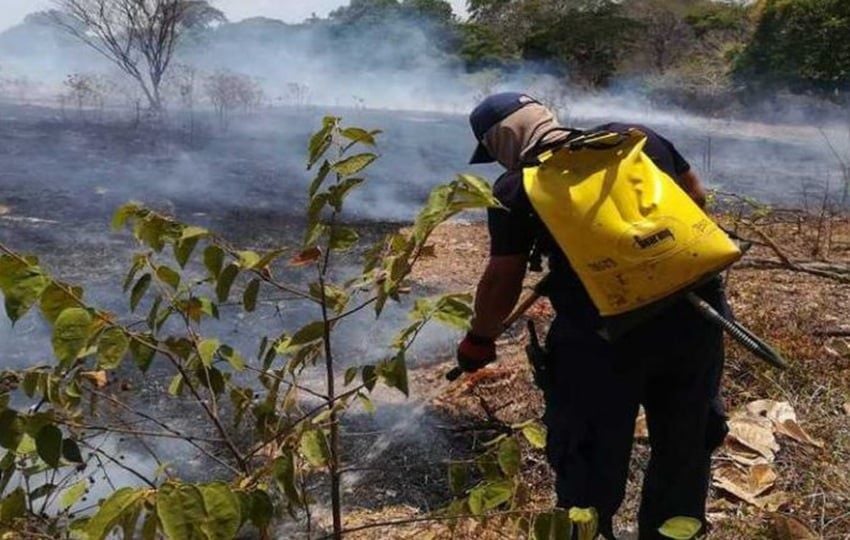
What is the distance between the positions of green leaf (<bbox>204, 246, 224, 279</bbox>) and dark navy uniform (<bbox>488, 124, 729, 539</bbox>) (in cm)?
80

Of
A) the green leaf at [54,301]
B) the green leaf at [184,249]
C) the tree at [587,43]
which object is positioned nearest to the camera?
the green leaf at [54,301]

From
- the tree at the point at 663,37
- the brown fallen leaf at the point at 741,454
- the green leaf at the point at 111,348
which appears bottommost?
the brown fallen leaf at the point at 741,454

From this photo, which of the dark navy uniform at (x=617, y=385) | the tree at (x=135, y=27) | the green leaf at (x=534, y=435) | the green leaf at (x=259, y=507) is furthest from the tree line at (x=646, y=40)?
the green leaf at (x=259, y=507)

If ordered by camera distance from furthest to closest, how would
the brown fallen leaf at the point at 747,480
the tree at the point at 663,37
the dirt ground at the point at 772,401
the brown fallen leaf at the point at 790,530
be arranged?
the tree at the point at 663,37, the brown fallen leaf at the point at 747,480, the dirt ground at the point at 772,401, the brown fallen leaf at the point at 790,530

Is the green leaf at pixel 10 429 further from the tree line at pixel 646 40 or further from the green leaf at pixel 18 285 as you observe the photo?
the tree line at pixel 646 40

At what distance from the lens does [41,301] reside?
0.89 m

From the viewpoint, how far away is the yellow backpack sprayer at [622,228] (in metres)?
1.53

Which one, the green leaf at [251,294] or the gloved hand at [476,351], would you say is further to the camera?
the gloved hand at [476,351]

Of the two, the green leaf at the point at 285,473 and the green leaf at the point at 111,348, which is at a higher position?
the green leaf at the point at 111,348

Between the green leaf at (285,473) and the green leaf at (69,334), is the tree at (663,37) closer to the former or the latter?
the green leaf at (285,473)

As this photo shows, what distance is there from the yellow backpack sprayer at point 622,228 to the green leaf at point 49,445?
991 millimetres

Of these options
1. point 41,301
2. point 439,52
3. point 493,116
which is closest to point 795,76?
point 439,52

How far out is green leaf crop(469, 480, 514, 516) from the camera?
1058mm

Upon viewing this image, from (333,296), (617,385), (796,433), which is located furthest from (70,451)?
(796,433)
